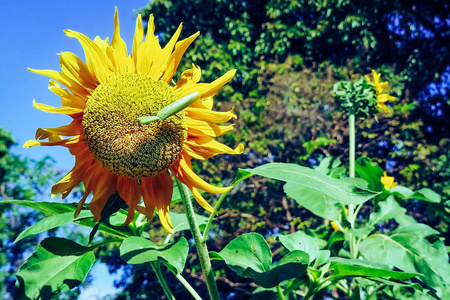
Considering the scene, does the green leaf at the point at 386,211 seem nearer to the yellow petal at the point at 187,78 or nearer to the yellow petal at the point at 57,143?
the yellow petal at the point at 187,78

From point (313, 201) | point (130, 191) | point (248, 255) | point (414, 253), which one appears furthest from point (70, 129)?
point (414, 253)

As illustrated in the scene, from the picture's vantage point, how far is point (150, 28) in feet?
2.34

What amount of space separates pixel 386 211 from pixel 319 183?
986 mm

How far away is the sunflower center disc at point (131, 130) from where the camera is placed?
25.4 inches

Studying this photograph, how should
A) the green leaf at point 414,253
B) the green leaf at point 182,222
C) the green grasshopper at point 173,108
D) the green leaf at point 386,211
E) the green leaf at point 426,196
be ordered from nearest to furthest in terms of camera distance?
1. the green grasshopper at point 173,108
2. the green leaf at point 182,222
3. the green leaf at point 414,253
4. the green leaf at point 386,211
5. the green leaf at point 426,196

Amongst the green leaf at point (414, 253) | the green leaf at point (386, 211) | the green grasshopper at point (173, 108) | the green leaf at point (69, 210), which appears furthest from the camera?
the green leaf at point (386, 211)

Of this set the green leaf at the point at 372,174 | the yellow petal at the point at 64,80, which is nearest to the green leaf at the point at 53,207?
the yellow petal at the point at 64,80

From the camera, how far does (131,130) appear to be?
0.65 m

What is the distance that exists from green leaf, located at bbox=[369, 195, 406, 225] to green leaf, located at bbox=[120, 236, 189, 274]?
3.34 ft

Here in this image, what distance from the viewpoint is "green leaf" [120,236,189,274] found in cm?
59

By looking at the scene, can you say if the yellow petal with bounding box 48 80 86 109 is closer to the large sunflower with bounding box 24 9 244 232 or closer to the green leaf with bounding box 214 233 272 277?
the large sunflower with bounding box 24 9 244 232

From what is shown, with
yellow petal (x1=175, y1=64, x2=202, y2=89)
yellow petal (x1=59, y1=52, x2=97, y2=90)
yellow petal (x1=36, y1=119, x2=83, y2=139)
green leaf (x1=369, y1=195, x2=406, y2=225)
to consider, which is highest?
yellow petal (x1=59, y1=52, x2=97, y2=90)

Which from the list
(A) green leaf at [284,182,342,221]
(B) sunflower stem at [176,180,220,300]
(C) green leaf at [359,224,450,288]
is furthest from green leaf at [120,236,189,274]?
(C) green leaf at [359,224,450,288]

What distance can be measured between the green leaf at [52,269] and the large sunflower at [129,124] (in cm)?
12
